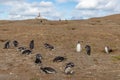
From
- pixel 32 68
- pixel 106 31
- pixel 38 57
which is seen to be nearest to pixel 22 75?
pixel 32 68

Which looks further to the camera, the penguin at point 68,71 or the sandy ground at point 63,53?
the sandy ground at point 63,53

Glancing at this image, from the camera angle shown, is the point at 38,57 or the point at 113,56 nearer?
the point at 38,57

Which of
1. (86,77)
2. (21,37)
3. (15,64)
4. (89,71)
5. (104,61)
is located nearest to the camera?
(86,77)

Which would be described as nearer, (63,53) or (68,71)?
(68,71)

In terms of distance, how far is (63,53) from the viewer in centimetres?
4222

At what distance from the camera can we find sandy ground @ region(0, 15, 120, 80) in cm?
3186

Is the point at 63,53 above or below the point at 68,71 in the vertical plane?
above

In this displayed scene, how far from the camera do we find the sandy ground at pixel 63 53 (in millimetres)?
31859

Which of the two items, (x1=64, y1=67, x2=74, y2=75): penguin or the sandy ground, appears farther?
the sandy ground

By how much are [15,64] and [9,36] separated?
20.7 meters

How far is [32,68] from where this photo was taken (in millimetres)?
34031

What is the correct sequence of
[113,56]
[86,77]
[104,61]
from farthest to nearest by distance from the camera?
[113,56] → [104,61] → [86,77]

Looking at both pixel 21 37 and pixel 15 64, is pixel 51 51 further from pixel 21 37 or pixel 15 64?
pixel 21 37

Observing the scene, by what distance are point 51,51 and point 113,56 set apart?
7.47 m
